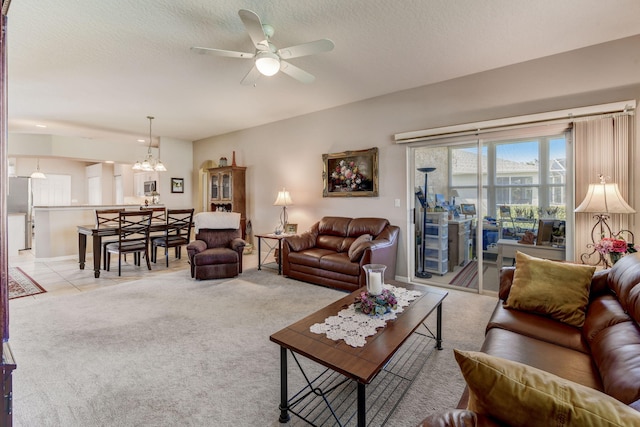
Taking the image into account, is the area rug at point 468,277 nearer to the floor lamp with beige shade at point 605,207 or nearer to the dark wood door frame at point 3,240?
the floor lamp with beige shade at point 605,207

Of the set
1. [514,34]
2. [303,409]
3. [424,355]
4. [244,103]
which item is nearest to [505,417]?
[303,409]

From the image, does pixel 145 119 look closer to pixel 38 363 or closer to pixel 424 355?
pixel 38 363

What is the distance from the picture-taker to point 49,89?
398cm

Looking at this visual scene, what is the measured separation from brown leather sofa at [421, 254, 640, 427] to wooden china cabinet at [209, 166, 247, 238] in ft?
17.3

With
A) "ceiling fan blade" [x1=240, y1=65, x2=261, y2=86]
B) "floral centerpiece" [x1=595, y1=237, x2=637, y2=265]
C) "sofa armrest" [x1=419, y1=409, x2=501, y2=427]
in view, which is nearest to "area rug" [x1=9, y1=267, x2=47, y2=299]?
"ceiling fan blade" [x1=240, y1=65, x2=261, y2=86]

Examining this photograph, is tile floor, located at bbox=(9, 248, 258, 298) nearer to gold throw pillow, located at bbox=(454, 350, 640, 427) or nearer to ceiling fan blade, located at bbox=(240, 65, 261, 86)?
ceiling fan blade, located at bbox=(240, 65, 261, 86)

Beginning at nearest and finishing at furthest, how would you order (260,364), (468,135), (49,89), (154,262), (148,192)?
(260,364) < (468,135) < (49,89) < (154,262) < (148,192)

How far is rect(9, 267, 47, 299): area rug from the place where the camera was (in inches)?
145

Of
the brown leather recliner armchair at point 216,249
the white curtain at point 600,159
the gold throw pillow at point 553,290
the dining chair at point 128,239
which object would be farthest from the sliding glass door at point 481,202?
the dining chair at point 128,239

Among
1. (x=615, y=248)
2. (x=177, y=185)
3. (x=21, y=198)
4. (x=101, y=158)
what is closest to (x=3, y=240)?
(x=615, y=248)

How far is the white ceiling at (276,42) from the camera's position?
2348 mm

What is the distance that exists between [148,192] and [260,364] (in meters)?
7.46

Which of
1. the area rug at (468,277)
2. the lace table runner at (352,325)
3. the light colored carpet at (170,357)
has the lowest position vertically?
the light colored carpet at (170,357)

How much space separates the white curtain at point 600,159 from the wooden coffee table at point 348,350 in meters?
2.27
